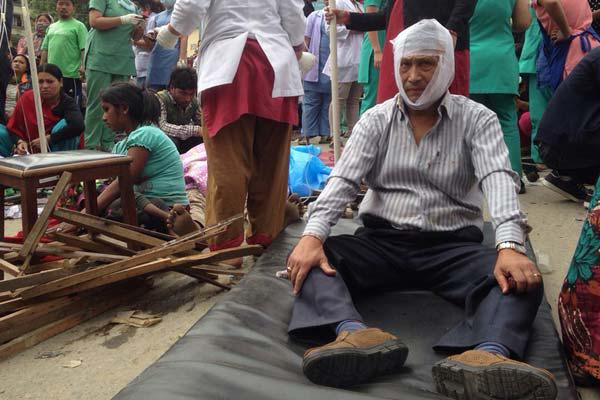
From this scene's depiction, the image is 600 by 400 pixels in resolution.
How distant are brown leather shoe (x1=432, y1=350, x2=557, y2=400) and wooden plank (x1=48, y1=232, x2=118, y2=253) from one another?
2049mm

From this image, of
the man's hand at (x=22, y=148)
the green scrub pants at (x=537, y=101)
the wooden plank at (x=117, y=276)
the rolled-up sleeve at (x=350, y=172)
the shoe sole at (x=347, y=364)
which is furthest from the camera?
the man's hand at (x=22, y=148)

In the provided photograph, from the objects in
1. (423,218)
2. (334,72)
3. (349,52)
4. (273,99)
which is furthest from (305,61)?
(349,52)

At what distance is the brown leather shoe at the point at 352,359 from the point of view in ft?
5.38

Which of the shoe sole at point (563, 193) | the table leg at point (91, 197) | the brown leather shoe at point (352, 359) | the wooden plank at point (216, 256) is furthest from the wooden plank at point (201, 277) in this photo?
the shoe sole at point (563, 193)

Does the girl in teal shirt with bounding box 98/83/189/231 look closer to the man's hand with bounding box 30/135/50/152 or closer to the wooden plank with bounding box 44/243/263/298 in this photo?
the wooden plank with bounding box 44/243/263/298

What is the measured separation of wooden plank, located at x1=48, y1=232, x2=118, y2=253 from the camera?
300 centimetres

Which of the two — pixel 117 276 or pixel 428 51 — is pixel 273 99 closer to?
pixel 428 51

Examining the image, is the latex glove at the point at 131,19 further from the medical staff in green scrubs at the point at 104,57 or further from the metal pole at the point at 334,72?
the metal pole at the point at 334,72

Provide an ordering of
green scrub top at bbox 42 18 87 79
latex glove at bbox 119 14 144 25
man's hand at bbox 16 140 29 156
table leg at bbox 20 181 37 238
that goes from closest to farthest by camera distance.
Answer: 1. table leg at bbox 20 181 37 238
2. man's hand at bbox 16 140 29 156
3. latex glove at bbox 119 14 144 25
4. green scrub top at bbox 42 18 87 79

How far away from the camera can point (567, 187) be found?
15.3 feet

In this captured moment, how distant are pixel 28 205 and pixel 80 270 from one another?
0.43m

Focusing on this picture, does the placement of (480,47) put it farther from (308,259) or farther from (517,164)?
(308,259)

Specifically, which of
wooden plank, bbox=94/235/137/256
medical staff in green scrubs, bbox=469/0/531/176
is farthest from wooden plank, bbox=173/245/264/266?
medical staff in green scrubs, bbox=469/0/531/176

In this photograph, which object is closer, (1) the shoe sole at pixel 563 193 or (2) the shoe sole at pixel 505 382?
(2) the shoe sole at pixel 505 382
